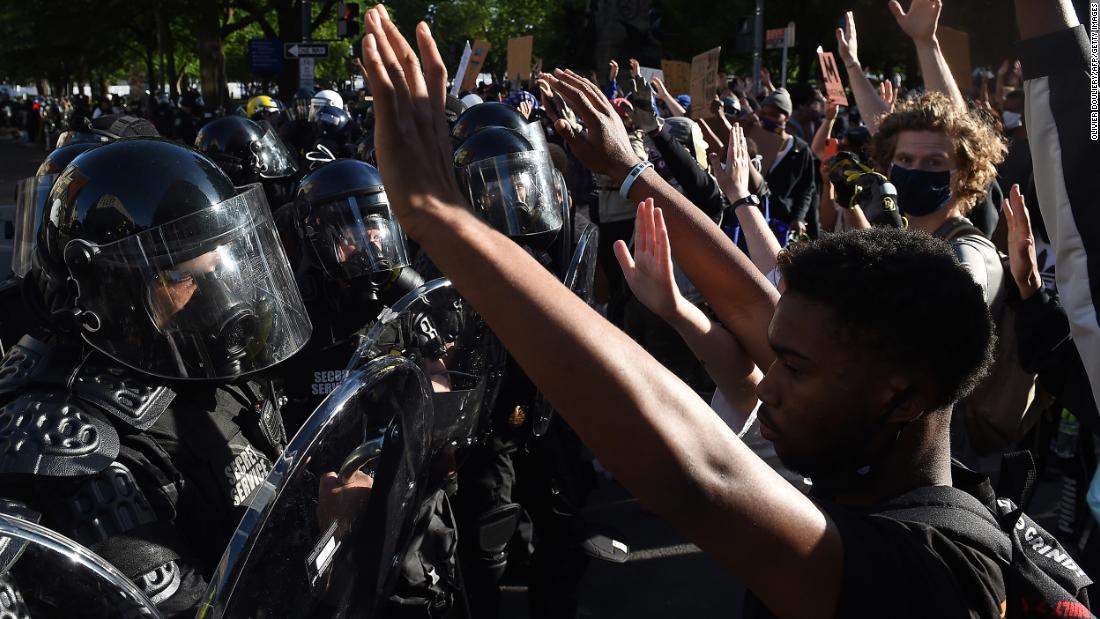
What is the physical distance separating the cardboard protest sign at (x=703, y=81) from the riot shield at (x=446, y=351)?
5.38 metres

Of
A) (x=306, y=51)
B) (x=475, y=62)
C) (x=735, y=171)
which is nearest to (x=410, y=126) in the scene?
(x=735, y=171)

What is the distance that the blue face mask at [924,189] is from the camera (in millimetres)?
3352

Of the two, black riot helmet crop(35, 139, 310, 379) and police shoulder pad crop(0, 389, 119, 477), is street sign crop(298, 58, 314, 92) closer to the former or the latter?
black riot helmet crop(35, 139, 310, 379)

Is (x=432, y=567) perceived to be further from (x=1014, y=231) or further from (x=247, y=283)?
(x=1014, y=231)

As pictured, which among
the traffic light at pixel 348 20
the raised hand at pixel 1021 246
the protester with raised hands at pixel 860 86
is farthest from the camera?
the traffic light at pixel 348 20

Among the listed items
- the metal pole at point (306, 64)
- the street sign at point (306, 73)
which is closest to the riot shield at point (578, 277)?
the metal pole at point (306, 64)

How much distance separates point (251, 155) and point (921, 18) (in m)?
4.08

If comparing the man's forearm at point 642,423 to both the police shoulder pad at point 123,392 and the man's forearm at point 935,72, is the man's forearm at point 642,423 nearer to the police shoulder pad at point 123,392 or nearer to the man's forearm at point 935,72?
the police shoulder pad at point 123,392

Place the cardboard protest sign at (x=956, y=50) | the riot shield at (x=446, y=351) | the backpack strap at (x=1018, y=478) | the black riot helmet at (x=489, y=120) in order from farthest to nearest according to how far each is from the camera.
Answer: the cardboard protest sign at (x=956, y=50) → the black riot helmet at (x=489, y=120) → the riot shield at (x=446, y=351) → the backpack strap at (x=1018, y=478)

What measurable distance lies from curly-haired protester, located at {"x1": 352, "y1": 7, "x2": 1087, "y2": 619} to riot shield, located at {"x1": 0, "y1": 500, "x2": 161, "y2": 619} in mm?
544

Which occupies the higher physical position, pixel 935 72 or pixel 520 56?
pixel 935 72

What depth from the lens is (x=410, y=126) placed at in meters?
1.16

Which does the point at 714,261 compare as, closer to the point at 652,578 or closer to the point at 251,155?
the point at 652,578

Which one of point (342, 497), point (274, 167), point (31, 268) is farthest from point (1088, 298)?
point (274, 167)
